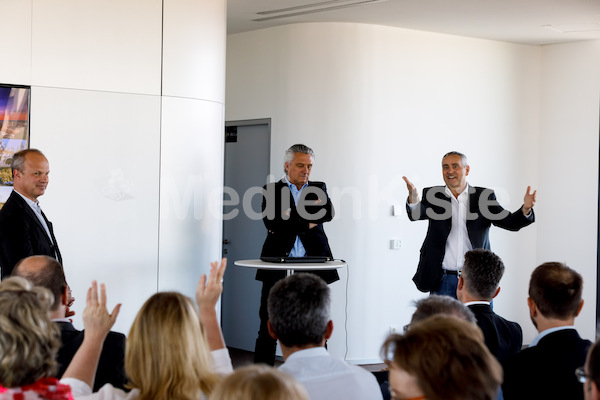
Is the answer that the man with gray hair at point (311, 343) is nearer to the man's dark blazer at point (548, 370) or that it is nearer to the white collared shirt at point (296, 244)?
the man's dark blazer at point (548, 370)

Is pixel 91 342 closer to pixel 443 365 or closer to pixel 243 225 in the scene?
pixel 443 365

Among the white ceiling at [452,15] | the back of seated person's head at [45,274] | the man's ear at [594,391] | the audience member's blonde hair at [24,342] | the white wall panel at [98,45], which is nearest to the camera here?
the man's ear at [594,391]

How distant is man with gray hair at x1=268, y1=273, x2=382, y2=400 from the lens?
225 cm

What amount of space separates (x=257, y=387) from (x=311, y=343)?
A: 1.04 meters

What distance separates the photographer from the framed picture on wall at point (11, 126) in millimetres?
4863

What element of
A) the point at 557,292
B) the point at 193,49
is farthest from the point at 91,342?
the point at 193,49

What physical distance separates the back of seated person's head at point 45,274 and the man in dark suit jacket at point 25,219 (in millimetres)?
1384

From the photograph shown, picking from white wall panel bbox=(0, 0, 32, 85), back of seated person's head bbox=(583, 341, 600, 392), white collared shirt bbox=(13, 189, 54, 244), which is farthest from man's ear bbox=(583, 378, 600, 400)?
white wall panel bbox=(0, 0, 32, 85)

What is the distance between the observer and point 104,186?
512 cm

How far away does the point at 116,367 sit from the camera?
8.74ft

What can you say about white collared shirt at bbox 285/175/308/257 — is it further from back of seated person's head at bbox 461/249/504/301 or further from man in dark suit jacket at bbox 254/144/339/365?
back of seated person's head at bbox 461/249/504/301

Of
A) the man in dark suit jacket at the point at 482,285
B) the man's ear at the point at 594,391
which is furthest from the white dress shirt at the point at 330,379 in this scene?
the man in dark suit jacket at the point at 482,285

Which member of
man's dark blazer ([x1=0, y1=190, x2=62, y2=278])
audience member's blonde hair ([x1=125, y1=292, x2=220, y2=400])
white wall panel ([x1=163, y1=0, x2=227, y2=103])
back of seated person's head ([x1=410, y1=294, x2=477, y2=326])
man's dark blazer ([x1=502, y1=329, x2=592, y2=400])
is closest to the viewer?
audience member's blonde hair ([x1=125, y1=292, x2=220, y2=400])

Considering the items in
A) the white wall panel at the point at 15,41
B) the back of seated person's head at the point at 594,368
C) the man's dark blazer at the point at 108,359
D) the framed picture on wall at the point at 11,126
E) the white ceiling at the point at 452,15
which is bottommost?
the man's dark blazer at the point at 108,359
